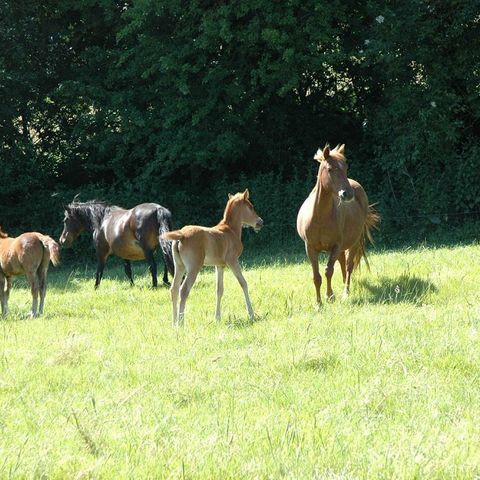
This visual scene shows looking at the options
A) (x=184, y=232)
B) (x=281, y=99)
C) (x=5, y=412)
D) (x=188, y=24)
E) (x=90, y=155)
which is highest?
(x=188, y=24)

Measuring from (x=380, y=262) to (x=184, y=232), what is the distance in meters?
5.93

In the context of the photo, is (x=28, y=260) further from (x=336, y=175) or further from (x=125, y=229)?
(x=336, y=175)

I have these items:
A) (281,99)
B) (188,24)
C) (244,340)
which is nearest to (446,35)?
(281,99)

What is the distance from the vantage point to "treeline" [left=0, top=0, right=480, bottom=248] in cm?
1922

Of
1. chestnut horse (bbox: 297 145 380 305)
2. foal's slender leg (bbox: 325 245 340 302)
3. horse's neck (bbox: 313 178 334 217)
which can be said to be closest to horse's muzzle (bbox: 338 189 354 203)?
chestnut horse (bbox: 297 145 380 305)

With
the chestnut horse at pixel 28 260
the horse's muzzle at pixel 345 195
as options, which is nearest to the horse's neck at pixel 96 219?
the chestnut horse at pixel 28 260

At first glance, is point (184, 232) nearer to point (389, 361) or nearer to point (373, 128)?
point (389, 361)

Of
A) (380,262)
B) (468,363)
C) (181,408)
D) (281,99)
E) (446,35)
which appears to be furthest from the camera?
(281,99)

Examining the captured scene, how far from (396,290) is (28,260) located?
5653 millimetres

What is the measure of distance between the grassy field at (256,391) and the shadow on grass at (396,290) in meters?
0.04

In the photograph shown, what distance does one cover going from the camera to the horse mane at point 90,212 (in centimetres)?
1583

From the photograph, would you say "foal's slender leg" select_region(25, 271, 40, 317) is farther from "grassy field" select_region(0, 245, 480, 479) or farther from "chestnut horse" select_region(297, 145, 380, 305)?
"chestnut horse" select_region(297, 145, 380, 305)

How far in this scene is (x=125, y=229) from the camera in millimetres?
14789

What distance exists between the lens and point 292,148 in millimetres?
22906
